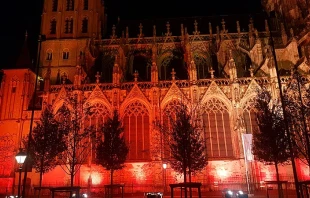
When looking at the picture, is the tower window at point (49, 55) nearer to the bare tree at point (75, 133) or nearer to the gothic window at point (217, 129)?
the bare tree at point (75, 133)

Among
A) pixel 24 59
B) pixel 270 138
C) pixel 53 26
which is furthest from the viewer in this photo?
pixel 53 26

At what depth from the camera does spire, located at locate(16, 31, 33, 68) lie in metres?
36.3

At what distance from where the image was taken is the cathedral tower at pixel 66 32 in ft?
129

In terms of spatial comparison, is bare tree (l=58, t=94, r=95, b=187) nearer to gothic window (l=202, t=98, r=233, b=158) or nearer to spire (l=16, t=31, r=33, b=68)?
spire (l=16, t=31, r=33, b=68)

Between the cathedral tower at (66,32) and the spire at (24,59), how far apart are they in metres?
2.03

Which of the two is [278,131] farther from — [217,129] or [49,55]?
[49,55]

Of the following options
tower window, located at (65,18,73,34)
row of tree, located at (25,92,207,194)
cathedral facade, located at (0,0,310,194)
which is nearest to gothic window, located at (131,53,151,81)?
cathedral facade, located at (0,0,310,194)

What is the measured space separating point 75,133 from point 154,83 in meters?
9.83

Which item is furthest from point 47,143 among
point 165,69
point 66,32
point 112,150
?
point 66,32

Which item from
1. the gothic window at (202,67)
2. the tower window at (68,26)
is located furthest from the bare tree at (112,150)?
the tower window at (68,26)

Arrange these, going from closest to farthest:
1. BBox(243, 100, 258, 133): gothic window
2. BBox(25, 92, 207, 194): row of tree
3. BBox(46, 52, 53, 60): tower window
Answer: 1. BBox(25, 92, 207, 194): row of tree
2. BBox(243, 100, 258, 133): gothic window
3. BBox(46, 52, 53, 60): tower window

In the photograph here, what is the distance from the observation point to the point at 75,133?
80.5 feet

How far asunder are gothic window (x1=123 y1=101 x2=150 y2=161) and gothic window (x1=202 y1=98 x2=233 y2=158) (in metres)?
5.56

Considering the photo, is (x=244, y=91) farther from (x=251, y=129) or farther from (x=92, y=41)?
(x=92, y=41)
